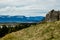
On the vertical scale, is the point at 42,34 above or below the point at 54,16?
below

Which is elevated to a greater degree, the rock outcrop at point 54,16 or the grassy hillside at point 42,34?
the rock outcrop at point 54,16

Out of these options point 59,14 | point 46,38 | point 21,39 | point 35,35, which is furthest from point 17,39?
point 59,14

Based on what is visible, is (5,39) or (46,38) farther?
(5,39)

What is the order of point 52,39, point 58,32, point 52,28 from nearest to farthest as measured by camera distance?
point 52,39, point 58,32, point 52,28

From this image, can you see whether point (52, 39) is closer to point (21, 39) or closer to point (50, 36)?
point (50, 36)

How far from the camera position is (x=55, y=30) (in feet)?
76.7

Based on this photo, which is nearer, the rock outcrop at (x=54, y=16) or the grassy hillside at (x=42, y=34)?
the grassy hillside at (x=42, y=34)

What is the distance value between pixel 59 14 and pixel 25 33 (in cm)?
1446

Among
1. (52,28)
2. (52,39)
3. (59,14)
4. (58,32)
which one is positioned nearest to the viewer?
(52,39)

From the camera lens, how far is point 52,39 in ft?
69.0

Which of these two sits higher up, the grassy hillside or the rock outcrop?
the rock outcrop

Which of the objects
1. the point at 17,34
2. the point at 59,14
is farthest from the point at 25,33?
the point at 59,14

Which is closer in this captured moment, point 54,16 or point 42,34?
point 42,34

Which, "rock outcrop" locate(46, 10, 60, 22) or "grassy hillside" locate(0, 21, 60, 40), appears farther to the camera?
"rock outcrop" locate(46, 10, 60, 22)
